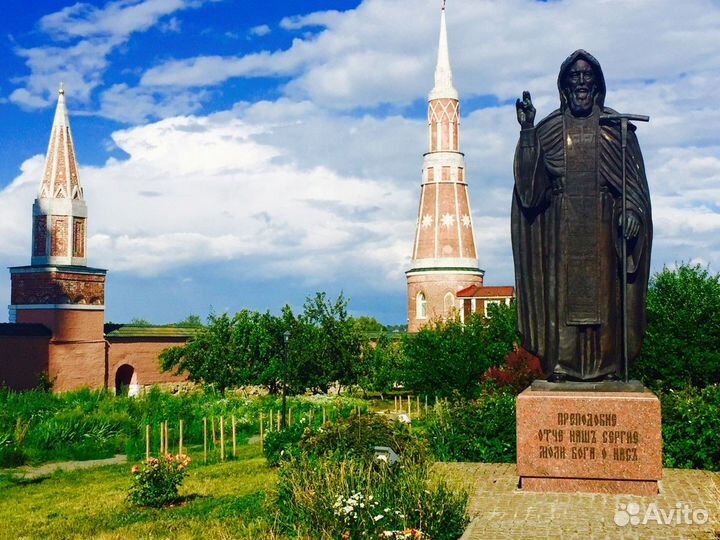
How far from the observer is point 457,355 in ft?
80.9

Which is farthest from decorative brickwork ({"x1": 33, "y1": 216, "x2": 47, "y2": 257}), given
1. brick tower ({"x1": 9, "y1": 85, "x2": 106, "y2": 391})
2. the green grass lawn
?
the green grass lawn

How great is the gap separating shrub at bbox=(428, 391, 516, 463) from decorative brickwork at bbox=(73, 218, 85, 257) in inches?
996

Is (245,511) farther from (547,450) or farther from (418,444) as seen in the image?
→ (547,450)

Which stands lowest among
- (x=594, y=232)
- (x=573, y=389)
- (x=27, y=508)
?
(x=27, y=508)

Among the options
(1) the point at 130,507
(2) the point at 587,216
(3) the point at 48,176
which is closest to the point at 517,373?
(1) the point at 130,507

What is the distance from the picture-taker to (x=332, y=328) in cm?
3300

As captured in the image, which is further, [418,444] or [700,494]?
[418,444]

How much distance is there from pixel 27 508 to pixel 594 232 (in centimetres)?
972

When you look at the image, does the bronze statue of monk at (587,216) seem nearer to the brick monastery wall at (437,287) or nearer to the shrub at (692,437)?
the shrub at (692,437)

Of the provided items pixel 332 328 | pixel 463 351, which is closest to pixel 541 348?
pixel 463 351

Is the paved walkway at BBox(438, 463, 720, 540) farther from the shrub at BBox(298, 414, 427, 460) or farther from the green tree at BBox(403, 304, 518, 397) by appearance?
the green tree at BBox(403, 304, 518, 397)

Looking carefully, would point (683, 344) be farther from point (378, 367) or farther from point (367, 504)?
point (367, 504)

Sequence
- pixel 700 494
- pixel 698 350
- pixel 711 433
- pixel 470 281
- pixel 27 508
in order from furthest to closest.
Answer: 1. pixel 470 281
2. pixel 698 350
3. pixel 27 508
4. pixel 711 433
5. pixel 700 494

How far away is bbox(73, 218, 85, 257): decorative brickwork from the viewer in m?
35.1
